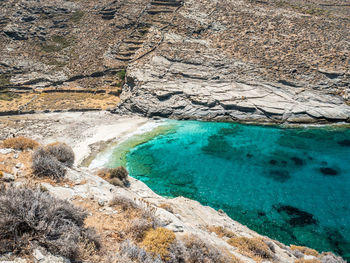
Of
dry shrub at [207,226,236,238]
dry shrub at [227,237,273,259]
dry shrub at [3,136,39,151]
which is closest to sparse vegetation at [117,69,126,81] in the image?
dry shrub at [3,136,39,151]

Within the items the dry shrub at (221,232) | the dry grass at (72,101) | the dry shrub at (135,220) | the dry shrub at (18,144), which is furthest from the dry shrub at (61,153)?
the dry grass at (72,101)

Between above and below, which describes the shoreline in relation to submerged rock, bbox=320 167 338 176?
below

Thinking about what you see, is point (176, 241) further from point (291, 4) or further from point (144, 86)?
point (291, 4)

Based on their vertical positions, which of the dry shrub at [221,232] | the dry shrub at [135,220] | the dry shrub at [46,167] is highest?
the dry shrub at [46,167]

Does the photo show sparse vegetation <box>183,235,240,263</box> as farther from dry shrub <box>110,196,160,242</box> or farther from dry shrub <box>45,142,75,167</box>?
dry shrub <box>45,142,75,167</box>

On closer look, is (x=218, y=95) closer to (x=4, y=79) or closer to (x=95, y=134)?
(x=95, y=134)

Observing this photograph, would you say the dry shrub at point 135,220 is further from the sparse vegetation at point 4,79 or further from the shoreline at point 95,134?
the sparse vegetation at point 4,79

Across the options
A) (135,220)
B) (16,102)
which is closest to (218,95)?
(135,220)
